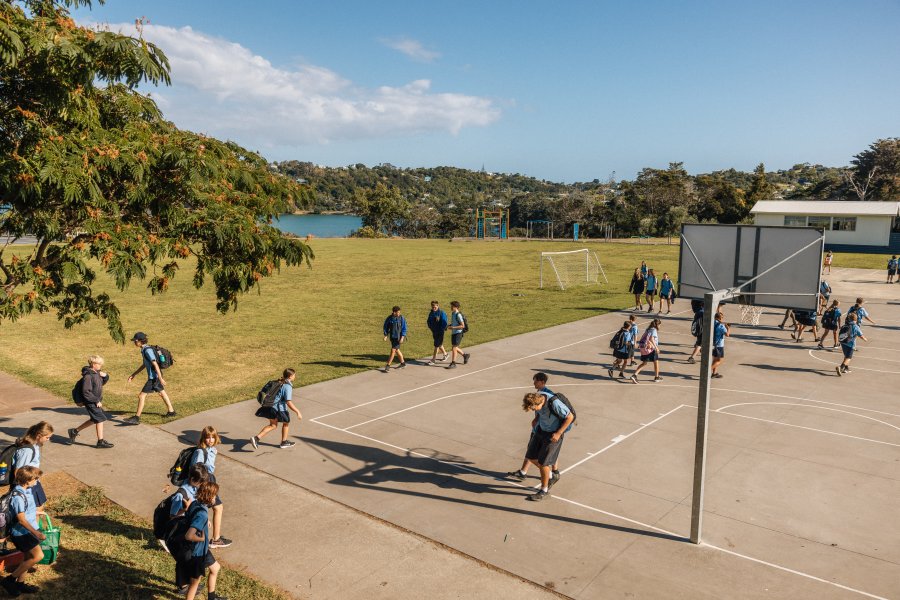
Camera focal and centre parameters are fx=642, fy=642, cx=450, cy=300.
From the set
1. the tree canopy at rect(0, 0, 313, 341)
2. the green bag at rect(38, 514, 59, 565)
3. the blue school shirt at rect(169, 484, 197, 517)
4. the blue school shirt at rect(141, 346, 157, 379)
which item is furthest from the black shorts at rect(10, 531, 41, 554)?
the blue school shirt at rect(141, 346, 157, 379)

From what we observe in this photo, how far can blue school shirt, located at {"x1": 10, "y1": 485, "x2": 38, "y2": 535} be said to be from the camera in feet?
22.4

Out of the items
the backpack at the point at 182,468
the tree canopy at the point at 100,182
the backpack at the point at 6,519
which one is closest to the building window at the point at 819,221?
the tree canopy at the point at 100,182

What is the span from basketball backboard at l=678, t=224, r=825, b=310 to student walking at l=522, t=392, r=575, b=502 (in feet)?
9.29

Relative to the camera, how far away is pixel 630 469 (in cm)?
1073

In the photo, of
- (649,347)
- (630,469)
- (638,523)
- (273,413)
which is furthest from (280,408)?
(649,347)

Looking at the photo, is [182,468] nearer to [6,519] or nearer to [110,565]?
[110,565]

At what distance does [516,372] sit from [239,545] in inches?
384

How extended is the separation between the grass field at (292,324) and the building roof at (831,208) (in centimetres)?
830

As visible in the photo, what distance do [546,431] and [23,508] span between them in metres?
6.61

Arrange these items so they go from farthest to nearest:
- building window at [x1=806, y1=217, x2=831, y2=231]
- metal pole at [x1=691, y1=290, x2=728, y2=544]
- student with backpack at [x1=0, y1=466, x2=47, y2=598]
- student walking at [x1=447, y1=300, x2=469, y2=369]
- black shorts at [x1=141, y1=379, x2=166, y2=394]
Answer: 1. building window at [x1=806, y1=217, x2=831, y2=231]
2. student walking at [x1=447, y1=300, x2=469, y2=369]
3. black shorts at [x1=141, y1=379, x2=166, y2=394]
4. metal pole at [x1=691, y1=290, x2=728, y2=544]
5. student with backpack at [x1=0, y1=466, x2=47, y2=598]

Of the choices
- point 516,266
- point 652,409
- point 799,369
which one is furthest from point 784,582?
point 516,266

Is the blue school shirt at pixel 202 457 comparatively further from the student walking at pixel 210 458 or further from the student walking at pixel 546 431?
the student walking at pixel 546 431

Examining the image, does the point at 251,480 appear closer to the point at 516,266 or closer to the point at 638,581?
the point at 638,581

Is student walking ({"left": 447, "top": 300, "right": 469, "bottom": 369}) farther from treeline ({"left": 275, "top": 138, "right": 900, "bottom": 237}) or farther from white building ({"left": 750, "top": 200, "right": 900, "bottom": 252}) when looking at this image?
treeline ({"left": 275, "top": 138, "right": 900, "bottom": 237})
